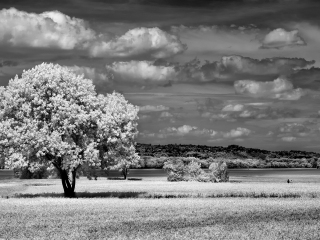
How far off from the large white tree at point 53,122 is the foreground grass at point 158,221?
9.00m

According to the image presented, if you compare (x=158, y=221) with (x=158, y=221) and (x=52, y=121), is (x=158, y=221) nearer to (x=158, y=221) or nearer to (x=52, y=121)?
(x=158, y=221)

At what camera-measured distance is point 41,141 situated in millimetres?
52469

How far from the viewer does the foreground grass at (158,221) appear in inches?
1064

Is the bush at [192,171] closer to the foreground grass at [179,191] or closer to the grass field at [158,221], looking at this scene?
the foreground grass at [179,191]

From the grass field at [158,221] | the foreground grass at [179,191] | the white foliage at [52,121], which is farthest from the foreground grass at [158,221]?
the foreground grass at [179,191]

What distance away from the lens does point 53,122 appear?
54219 millimetres

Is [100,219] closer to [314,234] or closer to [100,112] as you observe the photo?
[314,234]

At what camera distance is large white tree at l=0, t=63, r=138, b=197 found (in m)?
53.5

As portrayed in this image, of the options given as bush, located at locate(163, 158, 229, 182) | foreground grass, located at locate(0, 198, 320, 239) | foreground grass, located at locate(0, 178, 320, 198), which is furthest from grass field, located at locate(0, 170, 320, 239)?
bush, located at locate(163, 158, 229, 182)

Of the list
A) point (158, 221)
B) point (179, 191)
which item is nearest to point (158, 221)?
point (158, 221)

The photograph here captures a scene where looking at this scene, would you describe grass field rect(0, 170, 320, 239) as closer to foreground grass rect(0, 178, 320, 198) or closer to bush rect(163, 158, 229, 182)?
foreground grass rect(0, 178, 320, 198)

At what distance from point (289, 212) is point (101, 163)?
1067 inches

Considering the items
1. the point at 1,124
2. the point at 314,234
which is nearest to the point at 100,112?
the point at 1,124

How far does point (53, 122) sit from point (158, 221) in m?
24.7
